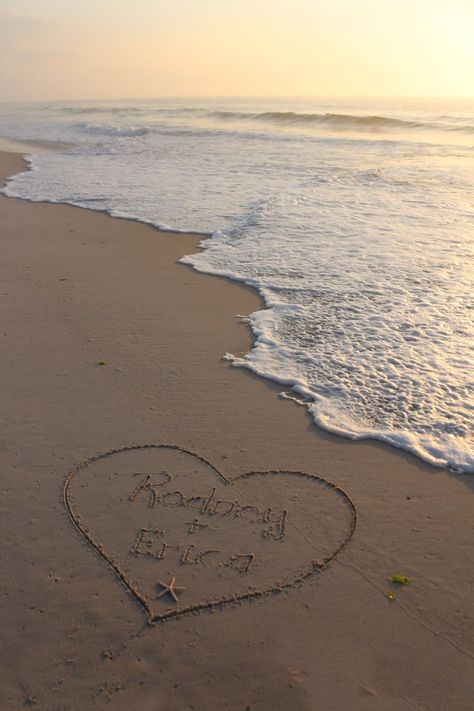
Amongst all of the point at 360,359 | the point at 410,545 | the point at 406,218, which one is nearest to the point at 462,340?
the point at 360,359

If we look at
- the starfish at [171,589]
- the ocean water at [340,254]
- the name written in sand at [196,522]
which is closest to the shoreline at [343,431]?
the ocean water at [340,254]

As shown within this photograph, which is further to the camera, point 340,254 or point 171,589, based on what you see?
point 340,254

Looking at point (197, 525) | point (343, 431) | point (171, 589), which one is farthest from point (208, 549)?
point (343, 431)

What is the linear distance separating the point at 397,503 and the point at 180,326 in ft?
8.56

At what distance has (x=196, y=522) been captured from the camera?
2.98 m

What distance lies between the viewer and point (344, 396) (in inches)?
162

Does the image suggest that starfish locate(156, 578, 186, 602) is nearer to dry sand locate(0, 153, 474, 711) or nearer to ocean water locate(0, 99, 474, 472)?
dry sand locate(0, 153, 474, 711)

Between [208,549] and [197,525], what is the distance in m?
0.17

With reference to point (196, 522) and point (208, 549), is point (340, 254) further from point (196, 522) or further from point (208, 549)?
point (208, 549)

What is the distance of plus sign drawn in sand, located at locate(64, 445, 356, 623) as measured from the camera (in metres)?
2.63

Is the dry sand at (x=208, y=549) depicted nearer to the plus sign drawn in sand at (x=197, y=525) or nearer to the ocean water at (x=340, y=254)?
the plus sign drawn in sand at (x=197, y=525)

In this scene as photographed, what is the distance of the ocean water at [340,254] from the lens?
13.4ft

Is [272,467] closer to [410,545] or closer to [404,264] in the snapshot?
[410,545]

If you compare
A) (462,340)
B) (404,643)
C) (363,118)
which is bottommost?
(404,643)
